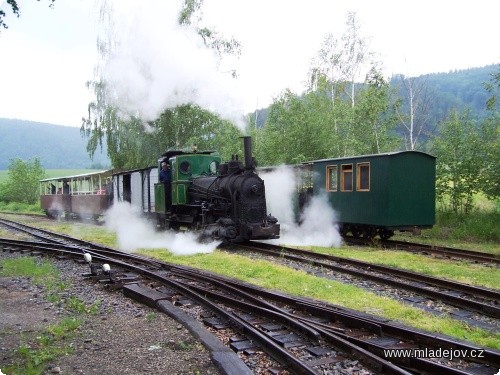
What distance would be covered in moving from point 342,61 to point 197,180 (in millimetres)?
18208

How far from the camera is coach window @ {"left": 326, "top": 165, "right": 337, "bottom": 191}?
15250 millimetres

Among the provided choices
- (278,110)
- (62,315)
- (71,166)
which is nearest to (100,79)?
(278,110)

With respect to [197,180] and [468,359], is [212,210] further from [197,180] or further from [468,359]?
[468,359]

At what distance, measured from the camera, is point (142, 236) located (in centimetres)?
1698

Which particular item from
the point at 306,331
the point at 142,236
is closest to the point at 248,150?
the point at 142,236

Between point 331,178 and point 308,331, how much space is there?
34.8 feet

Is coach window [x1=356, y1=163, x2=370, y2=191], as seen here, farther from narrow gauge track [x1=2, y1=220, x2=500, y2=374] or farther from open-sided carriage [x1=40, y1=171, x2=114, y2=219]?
open-sided carriage [x1=40, y1=171, x2=114, y2=219]

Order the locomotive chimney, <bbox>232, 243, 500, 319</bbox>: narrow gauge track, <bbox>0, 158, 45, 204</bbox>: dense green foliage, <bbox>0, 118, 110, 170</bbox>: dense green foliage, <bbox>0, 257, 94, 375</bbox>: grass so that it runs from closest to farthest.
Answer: <bbox>0, 257, 94, 375</bbox>: grass → <bbox>232, 243, 500, 319</bbox>: narrow gauge track → the locomotive chimney → <bbox>0, 158, 45, 204</bbox>: dense green foliage → <bbox>0, 118, 110, 170</bbox>: dense green foliage

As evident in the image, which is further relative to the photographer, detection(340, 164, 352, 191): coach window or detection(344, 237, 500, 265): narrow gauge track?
detection(340, 164, 352, 191): coach window

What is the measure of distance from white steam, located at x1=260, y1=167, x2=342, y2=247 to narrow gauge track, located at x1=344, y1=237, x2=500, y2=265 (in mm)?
716

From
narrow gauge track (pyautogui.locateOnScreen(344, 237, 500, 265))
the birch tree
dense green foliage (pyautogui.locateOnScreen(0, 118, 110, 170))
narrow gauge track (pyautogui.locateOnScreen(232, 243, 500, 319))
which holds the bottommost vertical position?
Answer: narrow gauge track (pyautogui.locateOnScreen(344, 237, 500, 265))

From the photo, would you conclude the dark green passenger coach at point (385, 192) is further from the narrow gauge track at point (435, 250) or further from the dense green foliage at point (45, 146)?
the dense green foliage at point (45, 146)

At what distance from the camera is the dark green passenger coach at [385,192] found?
13.4 m

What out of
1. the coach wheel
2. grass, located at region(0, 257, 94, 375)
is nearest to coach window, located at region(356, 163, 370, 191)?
the coach wheel
